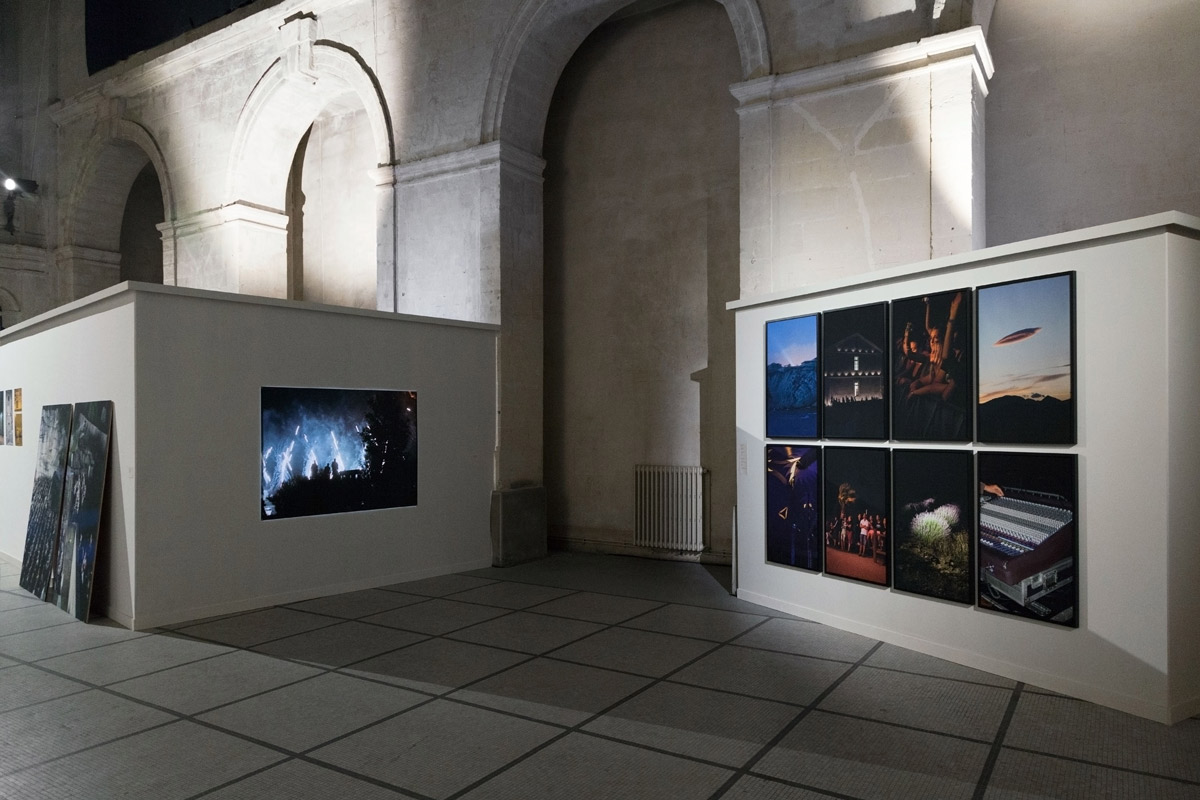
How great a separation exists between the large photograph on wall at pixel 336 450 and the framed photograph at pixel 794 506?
11.5ft

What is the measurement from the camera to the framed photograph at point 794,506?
20.8 ft

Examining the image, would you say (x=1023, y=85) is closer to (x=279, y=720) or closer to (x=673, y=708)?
(x=673, y=708)

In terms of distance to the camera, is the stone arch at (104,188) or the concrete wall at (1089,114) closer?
the concrete wall at (1089,114)

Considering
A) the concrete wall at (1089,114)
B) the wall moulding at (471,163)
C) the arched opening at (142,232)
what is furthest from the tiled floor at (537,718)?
the arched opening at (142,232)

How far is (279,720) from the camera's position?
438cm

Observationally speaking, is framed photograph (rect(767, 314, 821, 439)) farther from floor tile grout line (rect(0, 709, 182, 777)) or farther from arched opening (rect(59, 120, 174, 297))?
arched opening (rect(59, 120, 174, 297))

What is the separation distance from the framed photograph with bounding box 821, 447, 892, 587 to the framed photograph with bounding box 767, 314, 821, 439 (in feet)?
1.17

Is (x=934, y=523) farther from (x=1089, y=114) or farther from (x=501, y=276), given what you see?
(x=501, y=276)

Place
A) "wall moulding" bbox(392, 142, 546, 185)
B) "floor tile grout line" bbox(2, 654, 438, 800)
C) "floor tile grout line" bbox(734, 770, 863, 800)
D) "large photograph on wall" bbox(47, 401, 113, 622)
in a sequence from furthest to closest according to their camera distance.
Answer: "wall moulding" bbox(392, 142, 546, 185), "large photograph on wall" bbox(47, 401, 113, 622), "floor tile grout line" bbox(2, 654, 438, 800), "floor tile grout line" bbox(734, 770, 863, 800)

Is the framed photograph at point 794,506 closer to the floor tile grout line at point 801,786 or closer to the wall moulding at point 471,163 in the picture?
the floor tile grout line at point 801,786

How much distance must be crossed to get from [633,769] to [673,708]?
793 millimetres

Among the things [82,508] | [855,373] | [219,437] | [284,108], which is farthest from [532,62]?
[82,508]

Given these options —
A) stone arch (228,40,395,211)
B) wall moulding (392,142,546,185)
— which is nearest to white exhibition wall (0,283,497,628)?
wall moulding (392,142,546,185)

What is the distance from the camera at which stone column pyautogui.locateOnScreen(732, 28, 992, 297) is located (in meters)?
7.07
